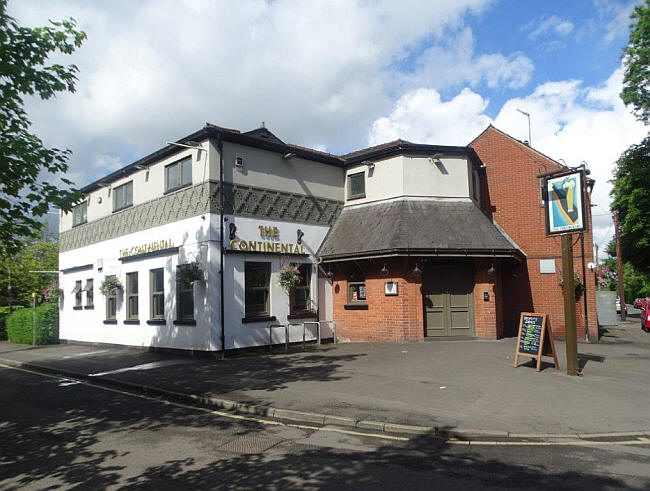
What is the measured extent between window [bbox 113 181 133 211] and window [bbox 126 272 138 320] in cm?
291

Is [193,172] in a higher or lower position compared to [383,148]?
lower

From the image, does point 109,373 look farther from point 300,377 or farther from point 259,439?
point 259,439

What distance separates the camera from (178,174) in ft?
51.4

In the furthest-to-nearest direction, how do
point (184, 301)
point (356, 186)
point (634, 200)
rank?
1. point (634, 200)
2. point (356, 186)
3. point (184, 301)

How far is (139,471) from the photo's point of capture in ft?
17.3

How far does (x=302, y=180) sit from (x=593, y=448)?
41.8 feet

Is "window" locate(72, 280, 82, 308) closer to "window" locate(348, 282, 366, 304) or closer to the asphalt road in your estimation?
"window" locate(348, 282, 366, 304)

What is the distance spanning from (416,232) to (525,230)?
5.62 metres

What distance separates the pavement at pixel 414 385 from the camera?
6797 millimetres

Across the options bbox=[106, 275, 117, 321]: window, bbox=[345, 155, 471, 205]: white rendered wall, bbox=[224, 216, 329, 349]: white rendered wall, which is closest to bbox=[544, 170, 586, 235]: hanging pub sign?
bbox=[345, 155, 471, 205]: white rendered wall

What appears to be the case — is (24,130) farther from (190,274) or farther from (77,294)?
(77,294)

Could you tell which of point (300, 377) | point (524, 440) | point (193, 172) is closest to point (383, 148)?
point (193, 172)

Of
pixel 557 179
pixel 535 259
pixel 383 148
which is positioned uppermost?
pixel 383 148

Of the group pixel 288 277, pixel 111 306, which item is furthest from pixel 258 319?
pixel 111 306
